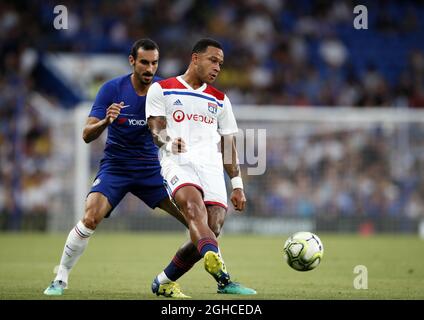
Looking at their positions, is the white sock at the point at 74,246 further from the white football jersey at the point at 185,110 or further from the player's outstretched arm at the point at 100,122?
the white football jersey at the point at 185,110

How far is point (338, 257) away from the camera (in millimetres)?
14227

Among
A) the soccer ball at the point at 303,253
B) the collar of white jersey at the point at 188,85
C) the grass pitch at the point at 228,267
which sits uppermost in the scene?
the collar of white jersey at the point at 188,85

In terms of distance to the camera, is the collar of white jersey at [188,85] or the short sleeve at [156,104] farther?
the collar of white jersey at [188,85]

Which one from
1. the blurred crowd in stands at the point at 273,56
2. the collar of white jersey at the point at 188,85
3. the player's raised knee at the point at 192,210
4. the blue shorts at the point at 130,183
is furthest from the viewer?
the blurred crowd in stands at the point at 273,56

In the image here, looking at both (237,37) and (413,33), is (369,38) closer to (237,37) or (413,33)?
(413,33)

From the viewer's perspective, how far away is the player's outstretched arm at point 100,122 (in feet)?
28.3

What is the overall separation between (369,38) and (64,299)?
20.0 m

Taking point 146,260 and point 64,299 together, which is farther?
point 146,260

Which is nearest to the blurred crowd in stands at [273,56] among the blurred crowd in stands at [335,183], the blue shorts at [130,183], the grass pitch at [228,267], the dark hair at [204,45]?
the blurred crowd in stands at [335,183]

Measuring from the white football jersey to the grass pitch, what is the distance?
1.52 meters

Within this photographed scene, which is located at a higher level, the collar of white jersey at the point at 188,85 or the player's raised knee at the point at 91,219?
the collar of white jersey at the point at 188,85

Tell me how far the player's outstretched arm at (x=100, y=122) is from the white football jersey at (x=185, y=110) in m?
0.32
